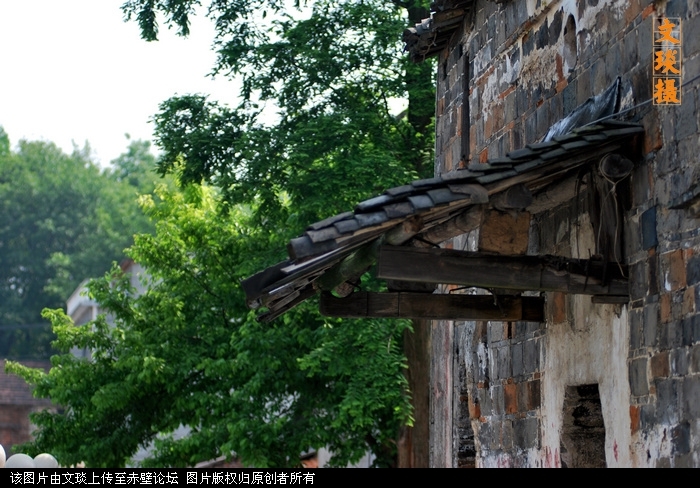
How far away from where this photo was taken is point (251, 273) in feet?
52.3

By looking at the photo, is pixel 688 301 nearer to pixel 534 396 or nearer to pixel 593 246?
pixel 593 246

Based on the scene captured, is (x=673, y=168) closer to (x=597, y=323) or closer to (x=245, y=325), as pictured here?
(x=597, y=323)

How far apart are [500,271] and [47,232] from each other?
1606 inches

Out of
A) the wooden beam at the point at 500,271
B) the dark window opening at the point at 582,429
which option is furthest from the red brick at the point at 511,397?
the wooden beam at the point at 500,271

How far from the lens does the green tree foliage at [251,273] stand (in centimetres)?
1529

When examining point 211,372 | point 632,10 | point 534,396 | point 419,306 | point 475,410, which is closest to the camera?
point 632,10

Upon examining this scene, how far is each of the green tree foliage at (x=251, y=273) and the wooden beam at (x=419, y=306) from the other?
7.21 meters

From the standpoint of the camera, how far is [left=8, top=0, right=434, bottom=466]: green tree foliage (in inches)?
602

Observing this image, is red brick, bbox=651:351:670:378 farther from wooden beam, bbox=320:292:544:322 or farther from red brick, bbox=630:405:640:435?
wooden beam, bbox=320:292:544:322

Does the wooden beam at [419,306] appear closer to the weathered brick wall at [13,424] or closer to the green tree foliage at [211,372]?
the green tree foliage at [211,372]

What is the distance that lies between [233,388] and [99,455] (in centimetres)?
209

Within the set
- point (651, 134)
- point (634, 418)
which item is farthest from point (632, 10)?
point (634, 418)

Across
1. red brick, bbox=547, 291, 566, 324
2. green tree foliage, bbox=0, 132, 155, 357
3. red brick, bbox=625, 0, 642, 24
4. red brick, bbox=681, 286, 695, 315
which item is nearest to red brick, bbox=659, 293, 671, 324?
red brick, bbox=681, 286, 695, 315

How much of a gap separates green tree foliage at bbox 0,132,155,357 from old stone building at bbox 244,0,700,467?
35.2 meters
